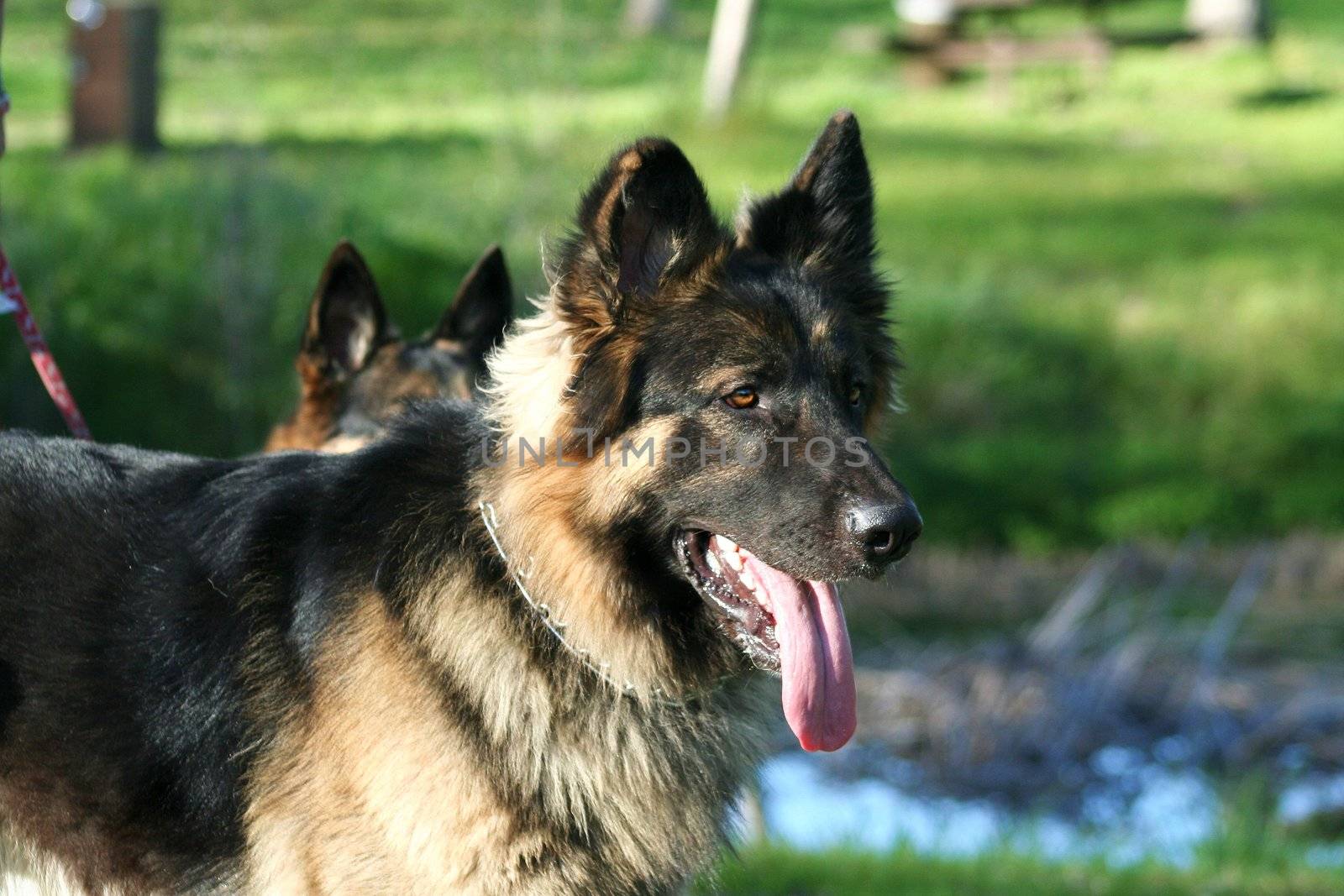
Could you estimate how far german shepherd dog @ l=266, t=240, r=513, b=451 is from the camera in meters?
5.79

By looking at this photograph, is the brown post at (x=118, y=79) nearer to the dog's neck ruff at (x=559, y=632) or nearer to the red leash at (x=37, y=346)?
the red leash at (x=37, y=346)

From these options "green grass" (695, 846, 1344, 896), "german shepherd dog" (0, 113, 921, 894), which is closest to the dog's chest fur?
"german shepherd dog" (0, 113, 921, 894)

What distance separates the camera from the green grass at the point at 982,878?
20.9ft

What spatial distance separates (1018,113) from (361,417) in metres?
13.9

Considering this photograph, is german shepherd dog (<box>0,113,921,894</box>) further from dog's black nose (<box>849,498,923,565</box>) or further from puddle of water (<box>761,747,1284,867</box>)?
puddle of water (<box>761,747,1284,867</box>)

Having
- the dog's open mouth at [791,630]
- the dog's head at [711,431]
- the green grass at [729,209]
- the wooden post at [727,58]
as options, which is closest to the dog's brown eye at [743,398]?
the dog's head at [711,431]

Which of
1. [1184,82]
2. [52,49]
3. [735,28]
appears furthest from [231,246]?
[1184,82]

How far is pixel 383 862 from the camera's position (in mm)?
3340

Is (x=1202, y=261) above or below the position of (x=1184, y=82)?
below

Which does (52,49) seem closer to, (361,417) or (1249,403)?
(361,417)

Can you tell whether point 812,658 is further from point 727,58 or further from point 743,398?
point 727,58

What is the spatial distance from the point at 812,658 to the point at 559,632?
2.14 ft

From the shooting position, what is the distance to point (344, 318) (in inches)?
233

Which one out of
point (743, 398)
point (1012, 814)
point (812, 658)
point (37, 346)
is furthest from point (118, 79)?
point (812, 658)
